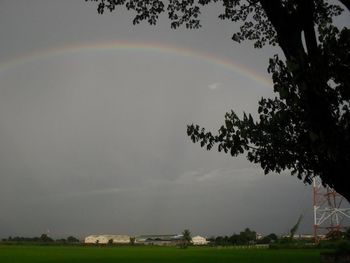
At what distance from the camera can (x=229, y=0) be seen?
996 cm

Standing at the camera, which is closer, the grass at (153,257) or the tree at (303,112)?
the tree at (303,112)

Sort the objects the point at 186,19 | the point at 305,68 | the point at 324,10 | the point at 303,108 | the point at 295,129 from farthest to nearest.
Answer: the point at 186,19
the point at 324,10
the point at 295,129
the point at 303,108
the point at 305,68

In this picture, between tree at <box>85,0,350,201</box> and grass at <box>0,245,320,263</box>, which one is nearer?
tree at <box>85,0,350,201</box>

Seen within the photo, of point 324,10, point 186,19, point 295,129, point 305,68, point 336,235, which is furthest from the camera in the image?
point 336,235

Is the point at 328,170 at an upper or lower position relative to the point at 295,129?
lower

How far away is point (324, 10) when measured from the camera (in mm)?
9469

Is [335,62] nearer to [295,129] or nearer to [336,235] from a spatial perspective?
[295,129]

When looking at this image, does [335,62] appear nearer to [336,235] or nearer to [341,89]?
[341,89]

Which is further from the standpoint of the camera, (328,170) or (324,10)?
(324,10)

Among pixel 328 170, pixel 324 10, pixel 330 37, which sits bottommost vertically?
pixel 328 170

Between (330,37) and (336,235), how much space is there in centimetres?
9547

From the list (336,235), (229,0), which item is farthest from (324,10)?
(336,235)

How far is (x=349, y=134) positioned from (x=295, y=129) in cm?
87

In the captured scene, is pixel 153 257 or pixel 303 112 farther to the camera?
pixel 153 257
